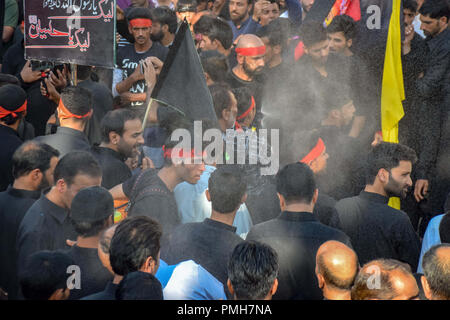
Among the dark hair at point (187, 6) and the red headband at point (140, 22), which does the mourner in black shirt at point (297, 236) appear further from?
the dark hair at point (187, 6)

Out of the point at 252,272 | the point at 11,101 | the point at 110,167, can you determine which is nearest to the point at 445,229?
the point at 252,272

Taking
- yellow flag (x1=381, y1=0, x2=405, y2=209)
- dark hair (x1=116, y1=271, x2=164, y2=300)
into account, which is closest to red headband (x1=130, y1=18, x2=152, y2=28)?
yellow flag (x1=381, y1=0, x2=405, y2=209)

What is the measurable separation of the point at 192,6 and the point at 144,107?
1.29m

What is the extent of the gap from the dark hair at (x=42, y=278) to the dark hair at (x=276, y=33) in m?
3.72

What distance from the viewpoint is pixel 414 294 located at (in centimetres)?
287

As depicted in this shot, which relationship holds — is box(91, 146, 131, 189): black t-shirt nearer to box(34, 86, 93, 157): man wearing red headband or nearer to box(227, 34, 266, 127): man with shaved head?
box(34, 86, 93, 157): man wearing red headband

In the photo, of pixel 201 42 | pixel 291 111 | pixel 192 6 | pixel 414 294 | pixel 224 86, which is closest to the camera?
pixel 414 294

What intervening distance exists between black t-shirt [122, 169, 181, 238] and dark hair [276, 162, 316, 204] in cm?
69

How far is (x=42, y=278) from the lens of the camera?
9.71ft

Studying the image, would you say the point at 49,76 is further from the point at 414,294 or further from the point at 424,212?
the point at 414,294

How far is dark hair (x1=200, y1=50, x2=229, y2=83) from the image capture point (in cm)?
538

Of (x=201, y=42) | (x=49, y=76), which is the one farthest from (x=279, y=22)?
(x=49, y=76)

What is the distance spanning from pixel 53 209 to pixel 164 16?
340cm

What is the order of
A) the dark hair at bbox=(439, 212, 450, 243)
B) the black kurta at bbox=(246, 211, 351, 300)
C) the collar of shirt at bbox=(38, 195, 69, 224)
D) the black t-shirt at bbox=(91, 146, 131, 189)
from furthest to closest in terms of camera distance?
the black t-shirt at bbox=(91, 146, 131, 189), the collar of shirt at bbox=(38, 195, 69, 224), the dark hair at bbox=(439, 212, 450, 243), the black kurta at bbox=(246, 211, 351, 300)
